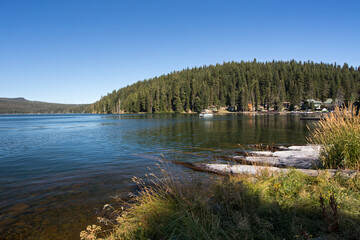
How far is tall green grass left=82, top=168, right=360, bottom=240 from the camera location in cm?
384

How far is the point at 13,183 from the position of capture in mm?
10039

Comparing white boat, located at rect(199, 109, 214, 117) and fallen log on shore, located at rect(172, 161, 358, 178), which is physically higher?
white boat, located at rect(199, 109, 214, 117)

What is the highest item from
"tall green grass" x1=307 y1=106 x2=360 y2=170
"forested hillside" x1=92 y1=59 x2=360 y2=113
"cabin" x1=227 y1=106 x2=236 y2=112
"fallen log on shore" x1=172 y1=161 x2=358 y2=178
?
"forested hillside" x1=92 y1=59 x2=360 y2=113

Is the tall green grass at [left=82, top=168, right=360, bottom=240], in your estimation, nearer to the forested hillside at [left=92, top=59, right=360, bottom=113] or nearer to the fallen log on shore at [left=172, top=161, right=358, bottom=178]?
the fallen log on shore at [left=172, top=161, right=358, bottom=178]

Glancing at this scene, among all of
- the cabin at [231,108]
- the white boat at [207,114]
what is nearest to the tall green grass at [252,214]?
the white boat at [207,114]

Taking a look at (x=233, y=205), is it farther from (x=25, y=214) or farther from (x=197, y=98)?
(x=197, y=98)

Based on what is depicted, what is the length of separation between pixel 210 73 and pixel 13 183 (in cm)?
19176

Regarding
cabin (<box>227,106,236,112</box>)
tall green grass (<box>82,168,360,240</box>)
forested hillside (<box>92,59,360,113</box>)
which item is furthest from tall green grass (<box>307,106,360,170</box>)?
cabin (<box>227,106,236,112</box>)

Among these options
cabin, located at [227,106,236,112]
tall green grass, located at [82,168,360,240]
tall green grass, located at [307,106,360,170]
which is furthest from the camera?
cabin, located at [227,106,236,112]

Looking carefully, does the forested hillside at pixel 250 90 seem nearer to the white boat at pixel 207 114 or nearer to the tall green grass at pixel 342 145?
the white boat at pixel 207 114

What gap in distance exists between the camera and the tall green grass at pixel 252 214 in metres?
3.84

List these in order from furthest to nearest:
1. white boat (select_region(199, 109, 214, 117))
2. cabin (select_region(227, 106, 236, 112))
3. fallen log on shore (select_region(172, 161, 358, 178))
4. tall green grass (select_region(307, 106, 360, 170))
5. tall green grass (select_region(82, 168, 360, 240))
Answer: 1. cabin (select_region(227, 106, 236, 112))
2. white boat (select_region(199, 109, 214, 117))
3. tall green grass (select_region(307, 106, 360, 170))
4. fallen log on shore (select_region(172, 161, 358, 178))
5. tall green grass (select_region(82, 168, 360, 240))

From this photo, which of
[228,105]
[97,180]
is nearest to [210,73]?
[228,105]

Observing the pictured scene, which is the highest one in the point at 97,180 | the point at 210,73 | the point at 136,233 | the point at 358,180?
the point at 210,73
